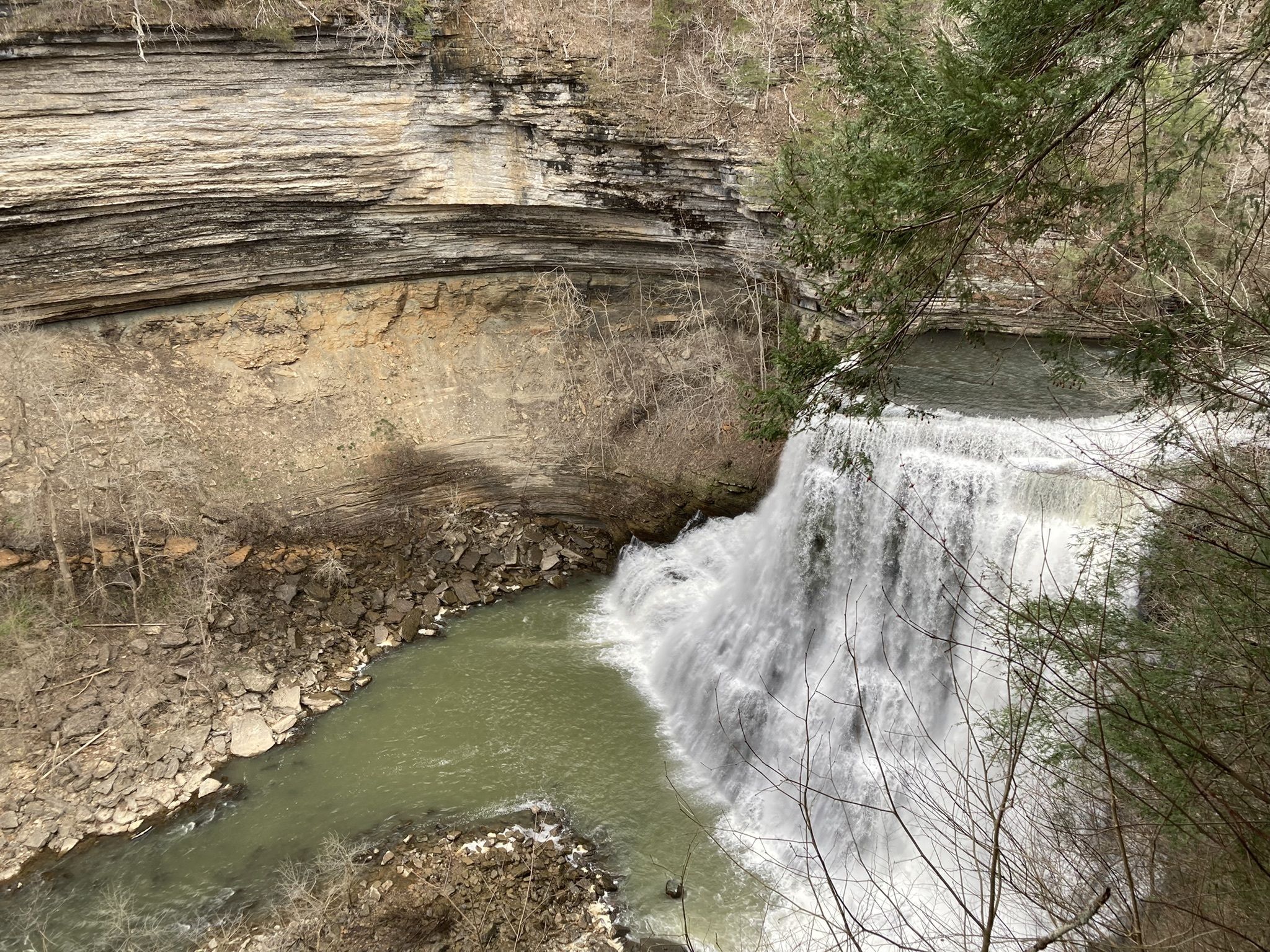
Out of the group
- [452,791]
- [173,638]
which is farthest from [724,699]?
[173,638]

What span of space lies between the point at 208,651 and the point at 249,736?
1529 mm

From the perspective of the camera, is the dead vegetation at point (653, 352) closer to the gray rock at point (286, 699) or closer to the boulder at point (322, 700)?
the boulder at point (322, 700)

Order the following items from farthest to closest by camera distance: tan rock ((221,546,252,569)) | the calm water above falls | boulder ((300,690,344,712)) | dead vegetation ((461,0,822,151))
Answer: tan rock ((221,546,252,569)) → dead vegetation ((461,0,822,151)) → boulder ((300,690,344,712)) → the calm water above falls

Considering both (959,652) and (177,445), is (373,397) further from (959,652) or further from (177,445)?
(959,652)

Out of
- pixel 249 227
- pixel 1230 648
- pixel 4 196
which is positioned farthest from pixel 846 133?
pixel 4 196

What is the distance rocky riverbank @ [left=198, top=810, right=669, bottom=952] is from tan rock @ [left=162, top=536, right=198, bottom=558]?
6337 millimetres

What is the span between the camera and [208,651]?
39.1 ft

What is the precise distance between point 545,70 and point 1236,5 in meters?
10.3

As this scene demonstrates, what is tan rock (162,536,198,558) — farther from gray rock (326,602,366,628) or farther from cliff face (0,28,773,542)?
gray rock (326,602,366,628)

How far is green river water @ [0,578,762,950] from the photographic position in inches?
351

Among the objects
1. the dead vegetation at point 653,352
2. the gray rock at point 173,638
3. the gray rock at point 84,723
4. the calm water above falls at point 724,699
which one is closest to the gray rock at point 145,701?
the gray rock at point 84,723

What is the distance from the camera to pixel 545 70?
12.6 metres

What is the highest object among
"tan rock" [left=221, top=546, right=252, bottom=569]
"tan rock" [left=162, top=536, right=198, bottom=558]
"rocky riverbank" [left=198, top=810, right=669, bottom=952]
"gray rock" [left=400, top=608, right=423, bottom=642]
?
"tan rock" [left=162, top=536, right=198, bottom=558]

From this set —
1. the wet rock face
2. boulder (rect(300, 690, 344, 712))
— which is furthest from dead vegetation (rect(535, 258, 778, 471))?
boulder (rect(300, 690, 344, 712))
